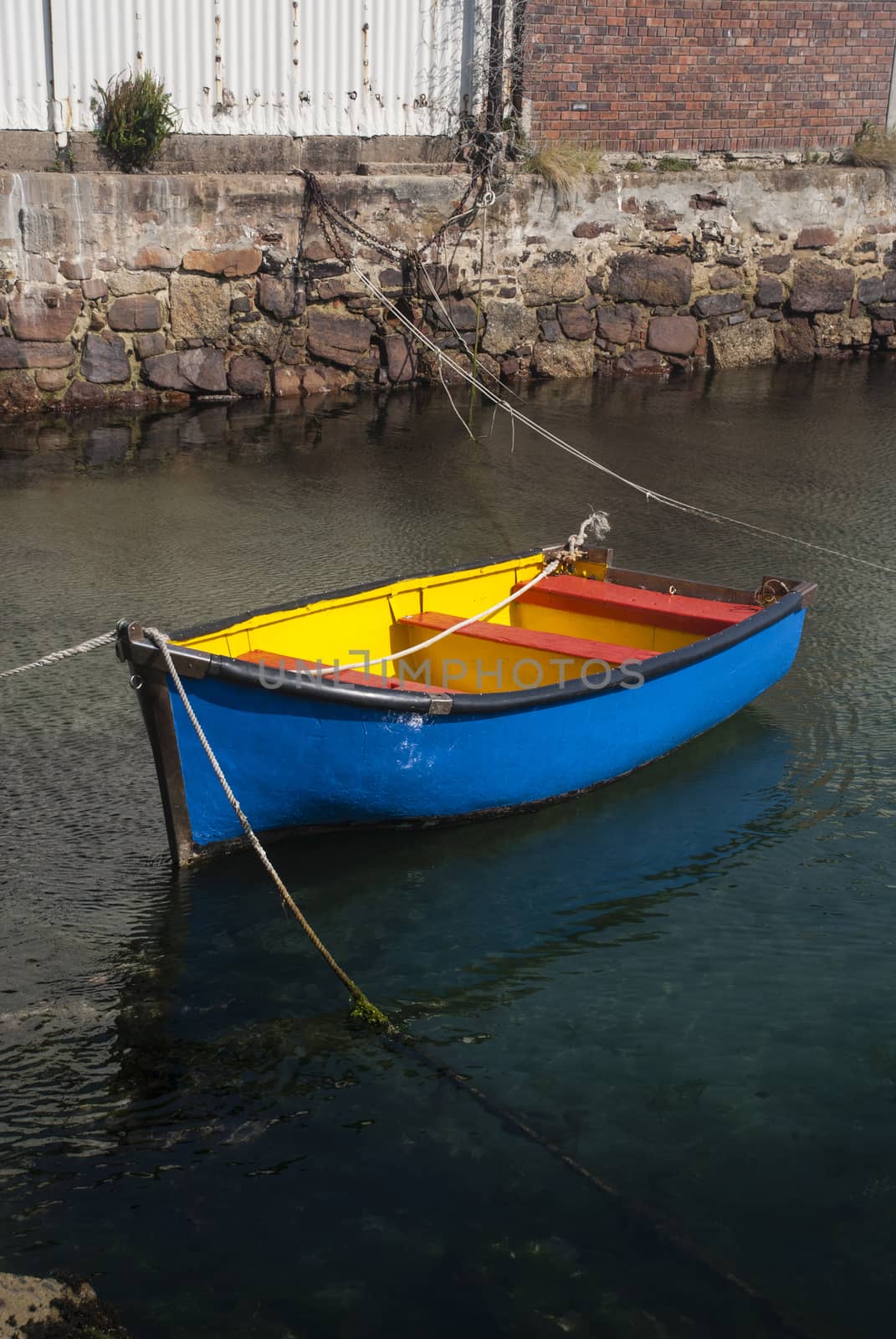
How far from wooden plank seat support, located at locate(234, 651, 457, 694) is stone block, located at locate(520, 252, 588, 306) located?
706cm

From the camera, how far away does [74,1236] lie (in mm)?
3100

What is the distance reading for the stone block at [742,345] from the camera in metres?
12.9

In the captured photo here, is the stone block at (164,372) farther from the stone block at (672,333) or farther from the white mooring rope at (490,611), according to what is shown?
the white mooring rope at (490,611)

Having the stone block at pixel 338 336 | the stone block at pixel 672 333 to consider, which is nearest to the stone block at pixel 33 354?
the stone block at pixel 338 336

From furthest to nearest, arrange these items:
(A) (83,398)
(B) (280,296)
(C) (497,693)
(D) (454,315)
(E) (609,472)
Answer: (D) (454,315)
(B) (280,296)
(A) (83,398)
(E) (609,472)
(C) (497,693)

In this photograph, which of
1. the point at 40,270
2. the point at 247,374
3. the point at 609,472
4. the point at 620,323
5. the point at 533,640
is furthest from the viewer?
the point at 620,323

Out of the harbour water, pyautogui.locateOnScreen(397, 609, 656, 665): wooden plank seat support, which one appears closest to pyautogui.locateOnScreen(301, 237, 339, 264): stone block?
the harbour water

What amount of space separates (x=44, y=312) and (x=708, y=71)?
6362mm

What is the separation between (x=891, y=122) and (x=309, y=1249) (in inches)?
506

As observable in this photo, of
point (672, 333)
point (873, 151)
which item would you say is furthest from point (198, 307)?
point (873, 151)

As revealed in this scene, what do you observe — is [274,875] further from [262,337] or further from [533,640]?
[262,337]

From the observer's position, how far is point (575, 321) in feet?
40.1

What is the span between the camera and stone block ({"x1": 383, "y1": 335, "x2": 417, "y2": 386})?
11.6m

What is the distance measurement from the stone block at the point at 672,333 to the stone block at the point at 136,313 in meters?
4.55
